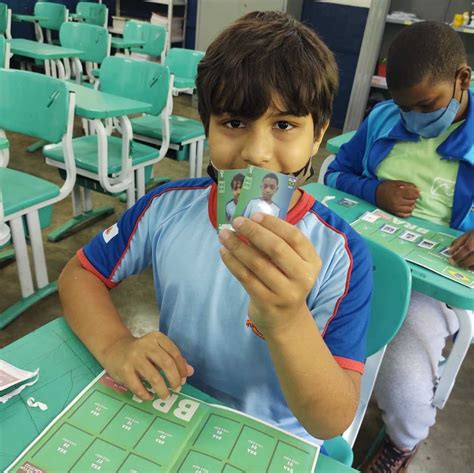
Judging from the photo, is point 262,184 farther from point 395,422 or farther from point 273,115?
point 395,422

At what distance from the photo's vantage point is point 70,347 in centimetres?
73

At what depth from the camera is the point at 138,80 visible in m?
2.63

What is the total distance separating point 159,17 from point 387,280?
621 centimetres

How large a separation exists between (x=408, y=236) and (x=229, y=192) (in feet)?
2.78

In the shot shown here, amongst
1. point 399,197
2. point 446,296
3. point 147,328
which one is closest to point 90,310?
point 446,296

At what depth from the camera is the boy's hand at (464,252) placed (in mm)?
1106

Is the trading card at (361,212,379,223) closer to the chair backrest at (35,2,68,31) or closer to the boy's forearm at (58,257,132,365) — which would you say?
the boy's forearm at (58,257,132,365)

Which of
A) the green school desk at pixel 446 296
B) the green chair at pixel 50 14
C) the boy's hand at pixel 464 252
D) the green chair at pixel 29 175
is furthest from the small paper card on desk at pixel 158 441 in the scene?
the green chair at pixel 50 14

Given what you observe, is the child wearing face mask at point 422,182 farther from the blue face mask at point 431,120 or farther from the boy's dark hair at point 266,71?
the boy's dark hair at point 266,71

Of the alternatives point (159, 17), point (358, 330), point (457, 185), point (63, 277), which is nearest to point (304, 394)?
point (358, 330)

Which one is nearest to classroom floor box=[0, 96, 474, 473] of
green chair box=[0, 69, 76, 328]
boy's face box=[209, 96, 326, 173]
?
green chair box=[0, 69, 76, 328]

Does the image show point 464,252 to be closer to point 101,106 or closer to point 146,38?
point 101,106

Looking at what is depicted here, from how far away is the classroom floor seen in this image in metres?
1.50

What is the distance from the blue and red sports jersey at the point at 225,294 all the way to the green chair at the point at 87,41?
3719mm
